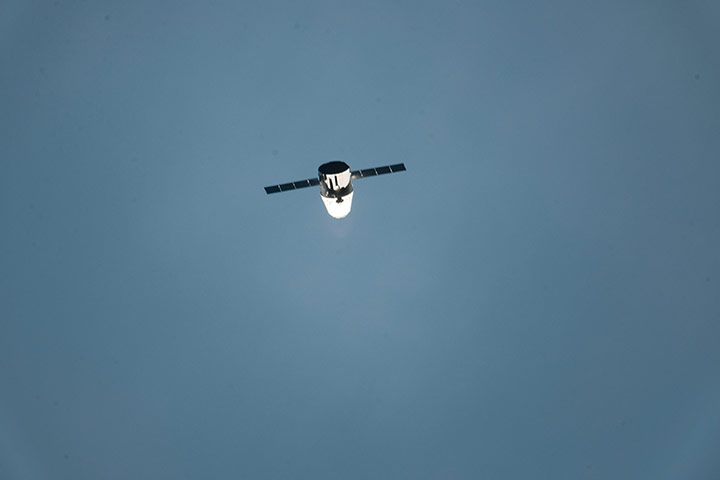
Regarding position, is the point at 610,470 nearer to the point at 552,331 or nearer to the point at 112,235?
the point at 552,331

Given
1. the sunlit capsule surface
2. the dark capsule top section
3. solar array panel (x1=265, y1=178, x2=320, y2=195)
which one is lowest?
the sunlit capsule surface

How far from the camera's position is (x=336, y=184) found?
3.41 meters

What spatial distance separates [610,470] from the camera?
7.05 metres

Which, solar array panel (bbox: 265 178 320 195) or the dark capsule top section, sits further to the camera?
solar array panel (bbox: 265 178 320 195)

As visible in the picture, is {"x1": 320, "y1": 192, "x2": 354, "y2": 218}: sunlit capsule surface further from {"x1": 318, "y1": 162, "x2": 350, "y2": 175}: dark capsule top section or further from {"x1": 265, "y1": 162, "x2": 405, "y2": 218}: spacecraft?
{"x1": 318, "y1": 162, "x2": 350, "y2": 175}: dark capsule top section

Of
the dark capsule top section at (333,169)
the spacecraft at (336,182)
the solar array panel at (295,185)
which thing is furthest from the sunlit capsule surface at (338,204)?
the dark capsule top section at (333,169)

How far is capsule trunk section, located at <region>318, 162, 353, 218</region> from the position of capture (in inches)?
132

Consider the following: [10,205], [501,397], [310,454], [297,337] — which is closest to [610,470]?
[501,397]

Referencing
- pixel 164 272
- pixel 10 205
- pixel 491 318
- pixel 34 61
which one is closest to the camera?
pixel 34 61

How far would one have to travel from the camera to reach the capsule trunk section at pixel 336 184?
3.36 metres

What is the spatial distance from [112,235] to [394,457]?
5.39 m

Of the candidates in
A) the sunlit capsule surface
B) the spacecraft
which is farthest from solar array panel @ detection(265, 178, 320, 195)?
the sunlit capsule surface

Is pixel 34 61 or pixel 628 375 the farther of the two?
pixel 628 375

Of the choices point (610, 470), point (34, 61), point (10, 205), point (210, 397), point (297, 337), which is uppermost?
point (34, 61)
